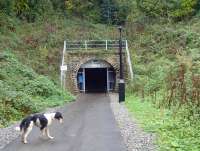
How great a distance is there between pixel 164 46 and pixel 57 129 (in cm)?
2721

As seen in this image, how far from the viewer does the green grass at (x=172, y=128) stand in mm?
13097

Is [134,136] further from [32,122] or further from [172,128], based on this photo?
[32,122]

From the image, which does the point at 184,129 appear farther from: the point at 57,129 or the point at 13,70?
the point at 13,70

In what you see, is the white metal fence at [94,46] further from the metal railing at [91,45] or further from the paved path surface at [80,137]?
the paved path surface at [80,137]

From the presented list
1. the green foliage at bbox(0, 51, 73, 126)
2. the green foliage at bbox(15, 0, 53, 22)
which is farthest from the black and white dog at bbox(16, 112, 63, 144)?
the green foliage at bbox(15, 0, 53, 22)

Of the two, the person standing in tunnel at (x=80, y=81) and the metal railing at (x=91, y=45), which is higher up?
the metal railing at (x=91, y=45)

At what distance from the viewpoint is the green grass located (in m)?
13.1

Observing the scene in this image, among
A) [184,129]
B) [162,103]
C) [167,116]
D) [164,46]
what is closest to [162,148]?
[184,129]

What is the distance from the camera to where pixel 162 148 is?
42.2 feet

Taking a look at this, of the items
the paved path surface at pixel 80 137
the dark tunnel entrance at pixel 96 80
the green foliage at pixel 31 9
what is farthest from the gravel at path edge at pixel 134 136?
the green foliage at pixel 31 9

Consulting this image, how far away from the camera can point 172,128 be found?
15.8 m

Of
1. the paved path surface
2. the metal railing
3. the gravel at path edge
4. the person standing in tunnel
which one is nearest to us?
the gravel at path edge

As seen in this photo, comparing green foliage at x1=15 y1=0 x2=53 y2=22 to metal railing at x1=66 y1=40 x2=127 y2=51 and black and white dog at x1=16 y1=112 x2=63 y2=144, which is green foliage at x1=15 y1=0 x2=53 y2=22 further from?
black and white dog at x1=16 y1=112 x2=63 y2=144

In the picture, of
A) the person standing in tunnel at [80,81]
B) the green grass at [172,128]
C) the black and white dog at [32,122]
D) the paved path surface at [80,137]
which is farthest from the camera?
the person standing in tunnel at [80,81]
